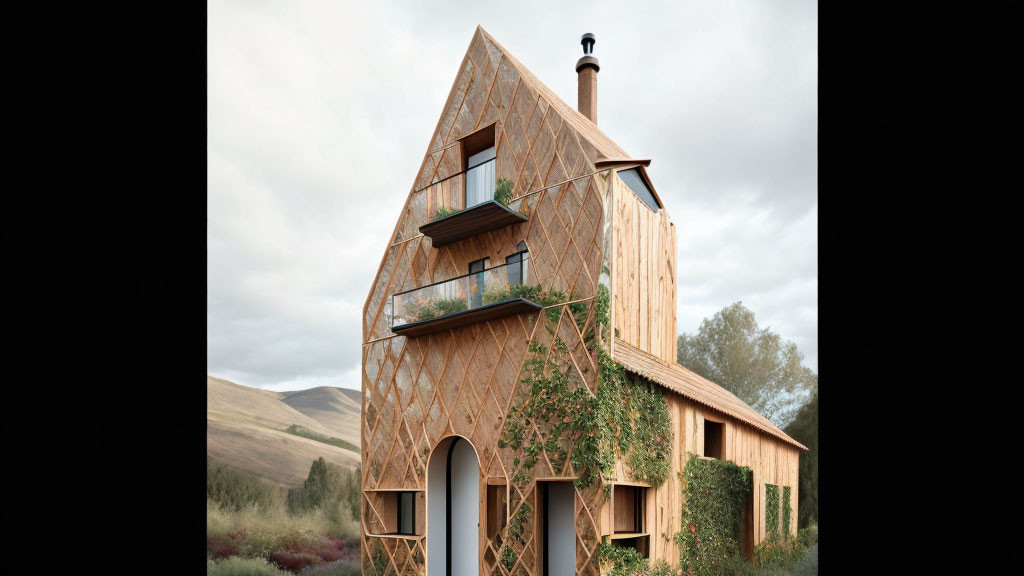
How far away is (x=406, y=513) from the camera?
44.2ft

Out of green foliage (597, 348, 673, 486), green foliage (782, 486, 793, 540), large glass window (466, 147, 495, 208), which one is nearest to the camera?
green foliage (597, 348, 673, 486)

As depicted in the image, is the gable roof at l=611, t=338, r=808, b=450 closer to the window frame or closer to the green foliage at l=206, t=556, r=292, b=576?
the window frame

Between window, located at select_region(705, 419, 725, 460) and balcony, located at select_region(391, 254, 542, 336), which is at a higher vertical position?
balcony, located at select_region(391, 254, 542, 336)

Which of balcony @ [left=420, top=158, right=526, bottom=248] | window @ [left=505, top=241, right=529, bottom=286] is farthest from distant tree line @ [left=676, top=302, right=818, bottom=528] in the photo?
window @ [left=505, top=241, right=529, bottom=286]

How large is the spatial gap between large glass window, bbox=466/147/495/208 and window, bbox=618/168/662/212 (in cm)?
229

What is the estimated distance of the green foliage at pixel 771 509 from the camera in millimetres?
15016

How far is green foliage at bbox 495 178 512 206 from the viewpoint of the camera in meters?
12.6

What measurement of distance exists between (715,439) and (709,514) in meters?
1.64

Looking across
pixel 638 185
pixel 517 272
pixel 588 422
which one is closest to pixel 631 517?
pixel 588 422

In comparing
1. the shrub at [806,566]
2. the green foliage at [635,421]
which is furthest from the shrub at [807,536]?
the green foliage at [635,421]
